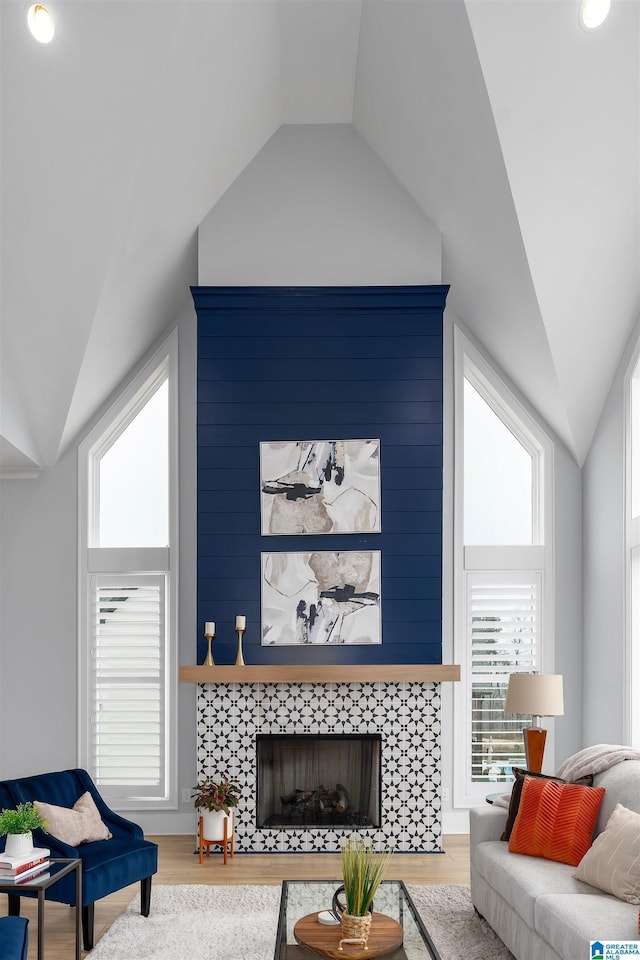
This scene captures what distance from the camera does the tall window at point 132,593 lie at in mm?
6312

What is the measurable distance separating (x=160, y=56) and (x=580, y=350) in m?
3.00

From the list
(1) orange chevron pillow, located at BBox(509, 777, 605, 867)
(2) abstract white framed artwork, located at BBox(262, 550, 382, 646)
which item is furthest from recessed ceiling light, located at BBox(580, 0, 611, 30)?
(1) orange chevron pillow, located at BBox(509, 777, 605, 867)

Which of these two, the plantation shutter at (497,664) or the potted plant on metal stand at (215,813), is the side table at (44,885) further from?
the plantation shutter at (497,664)

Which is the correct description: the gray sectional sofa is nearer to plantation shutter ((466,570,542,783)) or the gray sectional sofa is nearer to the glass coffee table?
the glass coffee table

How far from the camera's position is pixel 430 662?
5918 millimetres

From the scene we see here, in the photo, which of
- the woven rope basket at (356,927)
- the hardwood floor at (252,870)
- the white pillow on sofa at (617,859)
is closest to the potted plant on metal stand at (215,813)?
the hardwood floor at (252,870)

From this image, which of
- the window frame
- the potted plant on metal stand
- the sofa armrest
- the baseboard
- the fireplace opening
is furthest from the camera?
the baseboard

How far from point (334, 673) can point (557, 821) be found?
202cm

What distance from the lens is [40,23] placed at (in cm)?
404

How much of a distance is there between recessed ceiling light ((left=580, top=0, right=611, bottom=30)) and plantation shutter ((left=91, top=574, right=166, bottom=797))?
14.5 ft

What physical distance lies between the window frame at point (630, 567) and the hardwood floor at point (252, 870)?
140 centimetres

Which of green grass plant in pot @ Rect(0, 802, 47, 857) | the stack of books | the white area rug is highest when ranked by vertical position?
green grass plant in pot @ Rect(0, 802, 47, 857)

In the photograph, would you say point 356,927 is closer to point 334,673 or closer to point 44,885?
point 44,885

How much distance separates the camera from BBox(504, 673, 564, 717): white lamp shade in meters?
5.21
